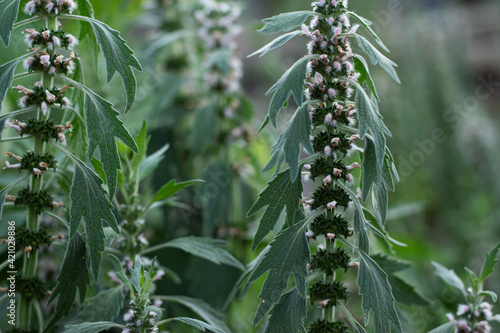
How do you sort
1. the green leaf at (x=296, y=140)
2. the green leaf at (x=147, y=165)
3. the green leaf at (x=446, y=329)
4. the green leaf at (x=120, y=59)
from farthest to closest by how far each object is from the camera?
the green leaf at (x=147, y=165) → the green leaf at (x=446, y=329) → the green leaf at (x=120, y=59) → the green leaf at (x=296, y=140)

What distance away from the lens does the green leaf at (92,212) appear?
3.17 feet

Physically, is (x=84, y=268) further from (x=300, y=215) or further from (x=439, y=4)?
(x=439, y=4)

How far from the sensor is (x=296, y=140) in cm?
91

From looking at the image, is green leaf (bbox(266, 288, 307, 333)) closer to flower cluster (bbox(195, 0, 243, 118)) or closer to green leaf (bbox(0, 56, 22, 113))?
green leaf (bbox(0, 56, 22, 113))

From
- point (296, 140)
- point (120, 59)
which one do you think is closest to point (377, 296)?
point (296, 140)

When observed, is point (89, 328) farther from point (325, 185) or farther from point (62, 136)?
point (325, 185)

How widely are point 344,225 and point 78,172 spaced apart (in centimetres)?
55

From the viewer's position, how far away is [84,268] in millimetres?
1077

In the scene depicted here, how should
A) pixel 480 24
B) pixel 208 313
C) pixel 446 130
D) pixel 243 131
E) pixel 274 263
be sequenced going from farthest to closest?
pixel 480 24 → pixel 446 130 → pixel 243 131 → pixel 208 313 → pixel 274 263

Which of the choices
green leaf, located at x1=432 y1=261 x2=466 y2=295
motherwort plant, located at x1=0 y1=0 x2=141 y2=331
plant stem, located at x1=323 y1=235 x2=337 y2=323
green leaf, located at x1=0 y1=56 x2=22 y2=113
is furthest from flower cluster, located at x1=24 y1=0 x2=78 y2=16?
green leaf, located at x1=432 y1=261 x2=466 y2=295

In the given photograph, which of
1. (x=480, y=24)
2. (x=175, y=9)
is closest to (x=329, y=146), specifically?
(x=175, y=9)

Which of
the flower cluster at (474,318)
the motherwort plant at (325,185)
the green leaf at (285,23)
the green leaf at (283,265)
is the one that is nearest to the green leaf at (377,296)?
the motherwort plant at (325,185)

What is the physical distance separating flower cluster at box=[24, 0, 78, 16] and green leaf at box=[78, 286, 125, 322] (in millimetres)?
618

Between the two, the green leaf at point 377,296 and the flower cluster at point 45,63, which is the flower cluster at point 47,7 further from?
the green leaf at point 377,296
